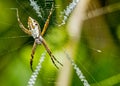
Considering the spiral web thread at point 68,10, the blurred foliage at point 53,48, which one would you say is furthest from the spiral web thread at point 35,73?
the spiral web thread at point 68,10

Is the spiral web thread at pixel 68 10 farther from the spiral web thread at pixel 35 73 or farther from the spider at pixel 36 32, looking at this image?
the spiral web thread at pixel 35 73

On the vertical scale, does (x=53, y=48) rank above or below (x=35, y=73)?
above

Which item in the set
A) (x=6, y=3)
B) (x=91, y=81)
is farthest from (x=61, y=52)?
(x=6, y=3)

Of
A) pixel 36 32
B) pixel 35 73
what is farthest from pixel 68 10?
pixel 35 73

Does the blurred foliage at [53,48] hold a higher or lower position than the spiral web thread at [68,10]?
lower

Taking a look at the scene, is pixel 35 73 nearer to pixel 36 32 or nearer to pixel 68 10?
pixel 36 32

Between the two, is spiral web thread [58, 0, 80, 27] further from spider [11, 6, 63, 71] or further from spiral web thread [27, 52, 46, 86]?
spiral web thread [27, 52, 46, 86]

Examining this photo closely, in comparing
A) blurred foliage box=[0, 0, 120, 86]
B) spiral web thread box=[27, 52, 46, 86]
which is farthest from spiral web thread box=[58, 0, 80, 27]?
spiral web thread box=[27, 52, 46, 86]

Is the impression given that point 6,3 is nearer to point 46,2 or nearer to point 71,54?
point 46,2
